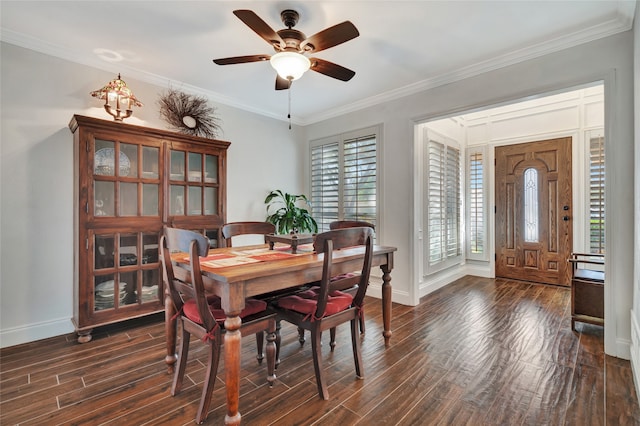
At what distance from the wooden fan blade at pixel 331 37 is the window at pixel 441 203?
2482 millimetres

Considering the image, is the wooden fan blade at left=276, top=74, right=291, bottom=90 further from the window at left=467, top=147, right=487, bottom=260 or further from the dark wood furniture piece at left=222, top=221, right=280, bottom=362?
the window at left=467, top=147, right=487, bottom=260

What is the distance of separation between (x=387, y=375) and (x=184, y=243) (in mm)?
1654

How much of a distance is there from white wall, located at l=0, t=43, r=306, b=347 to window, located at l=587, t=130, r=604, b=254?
614 centimetres

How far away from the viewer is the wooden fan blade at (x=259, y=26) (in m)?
1.78

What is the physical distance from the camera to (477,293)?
13.6 feet

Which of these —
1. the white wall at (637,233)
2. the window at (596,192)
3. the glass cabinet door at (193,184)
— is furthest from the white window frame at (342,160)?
the window at (596,192)

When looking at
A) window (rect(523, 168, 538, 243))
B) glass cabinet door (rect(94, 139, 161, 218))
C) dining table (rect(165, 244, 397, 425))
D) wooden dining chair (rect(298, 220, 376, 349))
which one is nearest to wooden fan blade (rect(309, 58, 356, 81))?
wooden dining chair (rect(298, 220, 376, 349))

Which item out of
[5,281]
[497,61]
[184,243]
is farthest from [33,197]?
[497,61]

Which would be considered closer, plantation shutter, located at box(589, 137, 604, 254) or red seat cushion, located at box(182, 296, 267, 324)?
red seat cushion, located at box(182, 296, 267, 324)

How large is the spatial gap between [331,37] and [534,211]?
440 cm

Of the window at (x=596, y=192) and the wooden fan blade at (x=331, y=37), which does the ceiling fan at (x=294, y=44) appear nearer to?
the wooden fan blade at (x=331, y=37)

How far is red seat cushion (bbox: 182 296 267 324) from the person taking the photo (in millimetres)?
1796

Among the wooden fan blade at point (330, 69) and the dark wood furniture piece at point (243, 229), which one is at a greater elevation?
the wooden fan blade at point (330, 69)

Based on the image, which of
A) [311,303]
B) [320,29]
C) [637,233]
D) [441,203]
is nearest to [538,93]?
[637,233]
